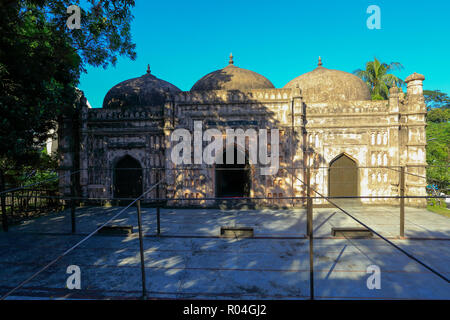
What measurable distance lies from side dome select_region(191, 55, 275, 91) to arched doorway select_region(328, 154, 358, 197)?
17.8 ft

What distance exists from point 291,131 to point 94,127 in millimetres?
9501

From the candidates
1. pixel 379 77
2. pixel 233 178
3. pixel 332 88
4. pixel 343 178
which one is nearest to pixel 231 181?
pixel 233 178

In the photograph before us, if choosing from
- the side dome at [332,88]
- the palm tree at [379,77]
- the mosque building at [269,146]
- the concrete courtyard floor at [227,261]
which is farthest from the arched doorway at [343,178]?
the palm tree at [379,77]

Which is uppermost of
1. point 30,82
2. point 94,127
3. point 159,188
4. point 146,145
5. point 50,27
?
point 50,27

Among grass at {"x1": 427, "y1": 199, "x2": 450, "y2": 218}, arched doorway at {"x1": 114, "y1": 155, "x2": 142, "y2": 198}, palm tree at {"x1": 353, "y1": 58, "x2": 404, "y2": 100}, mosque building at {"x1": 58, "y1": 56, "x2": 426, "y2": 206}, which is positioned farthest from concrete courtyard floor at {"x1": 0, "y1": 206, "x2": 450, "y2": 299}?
palm tree at {"x1": 353, "y1": 58, "x2": 404, "y2": 100}

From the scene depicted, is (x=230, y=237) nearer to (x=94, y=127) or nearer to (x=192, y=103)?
(x=192, y=103)

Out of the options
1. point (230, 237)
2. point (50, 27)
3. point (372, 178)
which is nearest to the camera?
point (230, 237)

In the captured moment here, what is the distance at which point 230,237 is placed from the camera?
6.84m

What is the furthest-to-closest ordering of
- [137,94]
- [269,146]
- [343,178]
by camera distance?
1. [137,94]
2. [343,178]
3. [269,146]

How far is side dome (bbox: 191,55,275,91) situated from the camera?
11.9m

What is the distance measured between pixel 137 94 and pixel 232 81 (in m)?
5.35

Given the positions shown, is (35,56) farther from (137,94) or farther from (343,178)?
(343,178)

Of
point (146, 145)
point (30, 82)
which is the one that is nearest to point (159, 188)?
point (146, 145)

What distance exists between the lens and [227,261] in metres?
5.36
